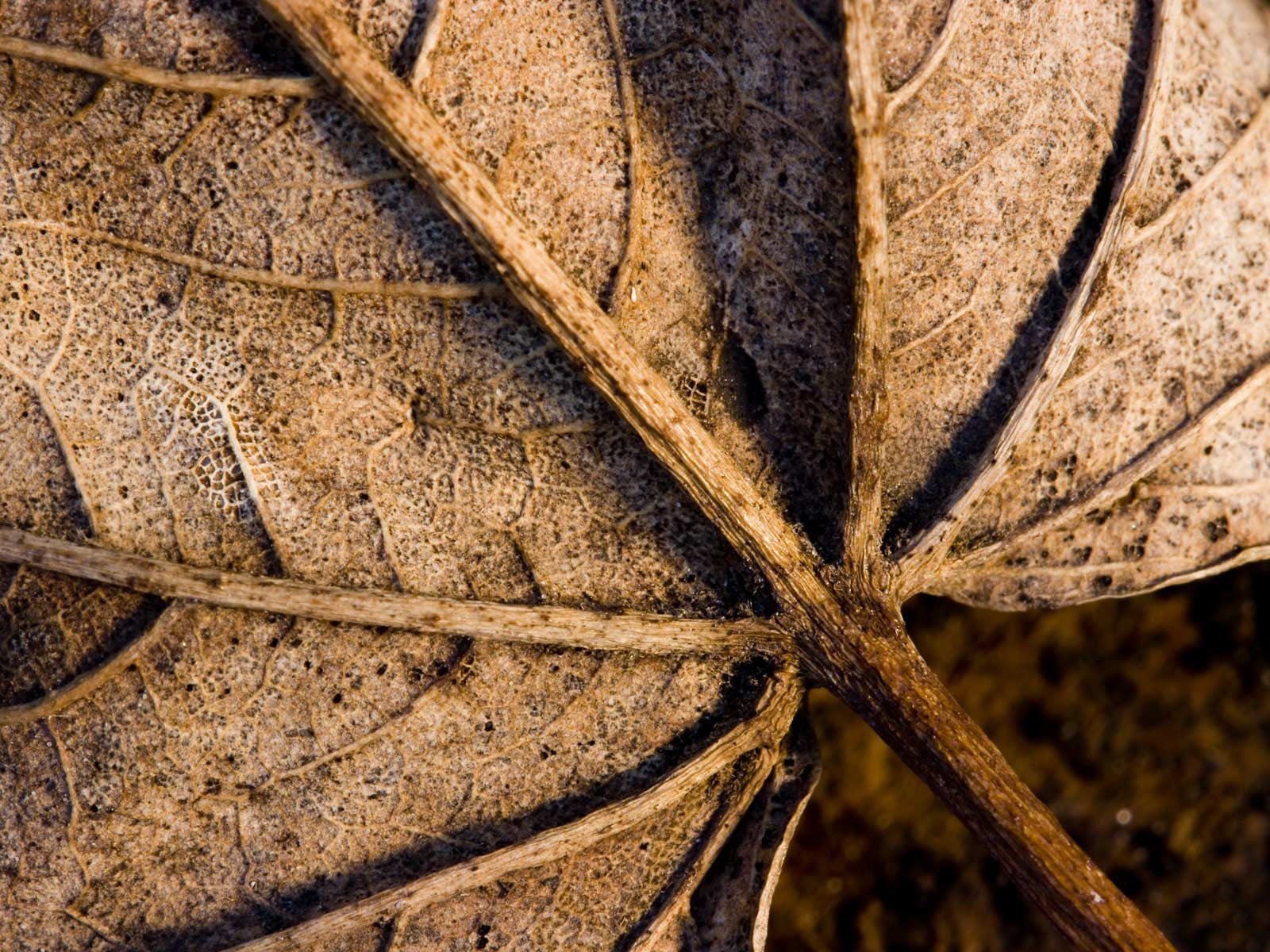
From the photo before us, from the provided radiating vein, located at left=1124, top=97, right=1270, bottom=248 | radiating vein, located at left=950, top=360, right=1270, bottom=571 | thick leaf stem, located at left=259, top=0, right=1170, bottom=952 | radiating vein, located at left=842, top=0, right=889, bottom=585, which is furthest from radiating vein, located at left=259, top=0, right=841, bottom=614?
radiating vein, located at left=1124, top=97, right=1270, bottom=248

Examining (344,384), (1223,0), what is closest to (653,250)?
(344,384)

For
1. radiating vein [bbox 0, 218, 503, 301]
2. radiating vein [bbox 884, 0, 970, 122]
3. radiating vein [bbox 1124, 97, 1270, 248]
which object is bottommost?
radiating vein [bbox 1124, 97, 1270, 248]

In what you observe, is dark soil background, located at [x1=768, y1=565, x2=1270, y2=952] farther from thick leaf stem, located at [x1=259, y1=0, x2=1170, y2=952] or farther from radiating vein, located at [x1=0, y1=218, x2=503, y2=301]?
radiating vein, located at [x1=0, y1=218, x2=503, y2=301]

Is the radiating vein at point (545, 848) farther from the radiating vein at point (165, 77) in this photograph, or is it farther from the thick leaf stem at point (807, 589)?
the radiating vein at point (165, 77)

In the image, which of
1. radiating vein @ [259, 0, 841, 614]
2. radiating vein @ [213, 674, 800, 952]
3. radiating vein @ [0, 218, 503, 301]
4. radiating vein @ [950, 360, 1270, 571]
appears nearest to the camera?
radiating vein @ [259, 0, 841, 614]

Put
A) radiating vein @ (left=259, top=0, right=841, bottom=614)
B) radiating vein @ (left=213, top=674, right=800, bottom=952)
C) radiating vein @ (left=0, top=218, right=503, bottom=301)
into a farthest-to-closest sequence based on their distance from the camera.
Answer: radiating vein @ (left=213, top=674, right=800, bottom=952)
radiating vein @ (left=0, top=218, right=503, bottom=301)
radiating vein @ (left=259, top=0, right=841, bottom=614)

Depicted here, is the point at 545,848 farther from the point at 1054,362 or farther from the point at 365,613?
the point at 1054,362

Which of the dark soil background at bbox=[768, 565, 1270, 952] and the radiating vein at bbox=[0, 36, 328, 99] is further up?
the radiating vein at bbox=[0, 36, 328, 99]

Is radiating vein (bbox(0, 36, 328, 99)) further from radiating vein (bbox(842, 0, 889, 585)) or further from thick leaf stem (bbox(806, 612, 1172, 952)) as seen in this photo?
thick leaf stem (bbox(806, 612, 1172, 952))

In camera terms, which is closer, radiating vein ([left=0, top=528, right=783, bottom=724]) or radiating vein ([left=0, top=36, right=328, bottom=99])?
radiating vein ([left=0, top=36, right=328, bottom=99])
